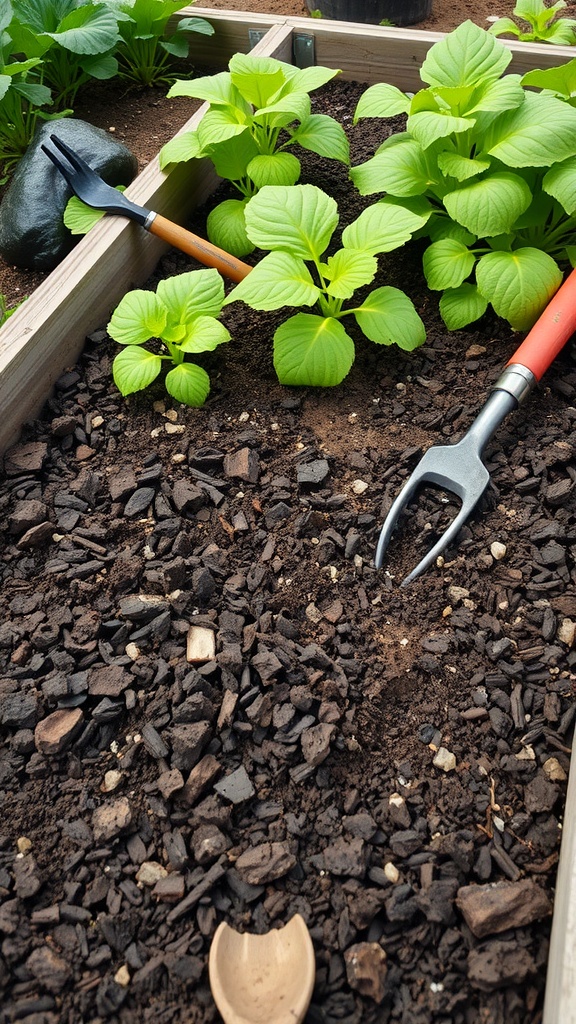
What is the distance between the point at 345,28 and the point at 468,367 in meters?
1.48

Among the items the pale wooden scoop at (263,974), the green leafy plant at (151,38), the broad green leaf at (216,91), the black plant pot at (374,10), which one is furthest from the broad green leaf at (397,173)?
the black plant pot at (374,10)

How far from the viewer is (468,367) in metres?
1.87

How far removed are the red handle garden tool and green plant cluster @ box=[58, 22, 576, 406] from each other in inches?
4.1

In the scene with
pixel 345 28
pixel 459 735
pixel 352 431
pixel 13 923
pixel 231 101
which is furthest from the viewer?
pixel 345 28

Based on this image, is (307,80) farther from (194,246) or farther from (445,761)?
(445,761)

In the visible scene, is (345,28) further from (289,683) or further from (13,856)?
(13,856)

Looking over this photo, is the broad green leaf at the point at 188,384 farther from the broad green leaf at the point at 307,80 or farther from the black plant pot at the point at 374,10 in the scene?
the black plant pot at the point at 374,10

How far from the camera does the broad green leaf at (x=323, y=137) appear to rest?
6.80ft

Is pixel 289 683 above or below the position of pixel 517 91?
below

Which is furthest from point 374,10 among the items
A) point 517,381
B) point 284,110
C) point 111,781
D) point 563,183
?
point 111,781

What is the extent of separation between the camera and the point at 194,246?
201 centimetres

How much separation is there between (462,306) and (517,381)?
331mm

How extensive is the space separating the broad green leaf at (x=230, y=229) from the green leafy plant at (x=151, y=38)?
0.86 meters

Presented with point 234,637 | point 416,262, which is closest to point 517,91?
point 416,262
